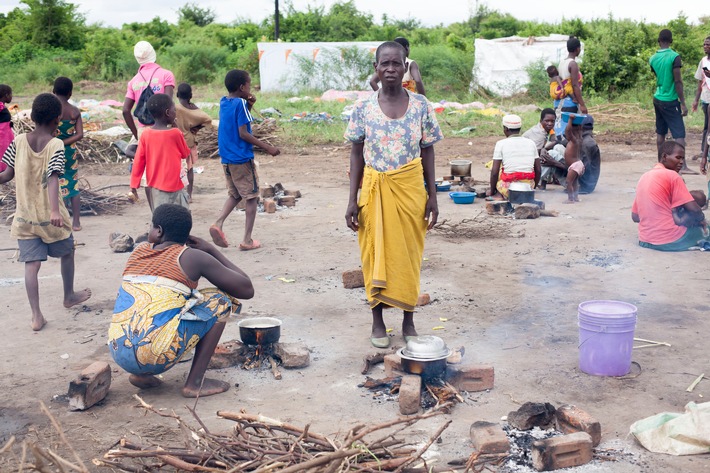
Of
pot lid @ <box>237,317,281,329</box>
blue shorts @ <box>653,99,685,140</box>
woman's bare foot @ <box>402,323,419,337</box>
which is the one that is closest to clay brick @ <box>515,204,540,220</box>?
blue shorts @ <box>653,99,685,140</box>

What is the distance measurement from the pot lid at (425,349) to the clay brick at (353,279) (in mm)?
2056

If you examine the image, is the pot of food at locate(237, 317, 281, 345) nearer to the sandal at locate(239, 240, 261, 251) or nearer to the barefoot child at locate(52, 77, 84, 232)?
the sandal at locate(239, 240, 261, 251)

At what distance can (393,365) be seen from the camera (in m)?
4.53

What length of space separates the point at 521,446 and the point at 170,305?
1981mm

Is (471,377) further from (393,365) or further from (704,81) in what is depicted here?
(704,81)

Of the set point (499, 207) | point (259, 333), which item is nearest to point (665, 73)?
point (499, 207)

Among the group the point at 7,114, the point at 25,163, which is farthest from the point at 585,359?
the point at 7,114

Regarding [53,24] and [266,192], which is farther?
[53,24]

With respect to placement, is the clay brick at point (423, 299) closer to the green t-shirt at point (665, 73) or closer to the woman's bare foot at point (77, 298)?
the woman's bare foot at point (77, 298)

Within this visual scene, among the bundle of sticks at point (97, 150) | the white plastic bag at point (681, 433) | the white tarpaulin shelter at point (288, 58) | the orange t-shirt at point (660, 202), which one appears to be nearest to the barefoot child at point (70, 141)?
the bundle of sticks at point (97, 150)

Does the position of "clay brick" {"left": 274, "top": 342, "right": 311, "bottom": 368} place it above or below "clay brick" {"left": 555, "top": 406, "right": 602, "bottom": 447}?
below

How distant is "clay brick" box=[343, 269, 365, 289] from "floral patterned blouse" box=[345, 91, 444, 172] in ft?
4.95

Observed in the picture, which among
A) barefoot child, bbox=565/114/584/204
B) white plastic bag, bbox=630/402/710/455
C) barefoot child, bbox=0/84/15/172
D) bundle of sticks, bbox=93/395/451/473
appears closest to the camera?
bundle of sticks, bbox=93/395/451/473

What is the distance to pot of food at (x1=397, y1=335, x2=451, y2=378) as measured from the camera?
4.33 m
